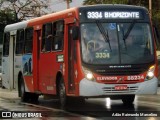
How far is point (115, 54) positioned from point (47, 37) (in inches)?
146

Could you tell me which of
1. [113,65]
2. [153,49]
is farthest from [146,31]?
[113,65]

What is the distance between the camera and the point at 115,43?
1552 centimetres

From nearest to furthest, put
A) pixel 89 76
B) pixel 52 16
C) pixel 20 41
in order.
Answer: pixel 89 76
pixel 52 16
pixel 20 41

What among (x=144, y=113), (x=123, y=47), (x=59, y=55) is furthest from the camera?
(x=59, y=55)

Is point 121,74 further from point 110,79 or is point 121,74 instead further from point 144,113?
point 144,113

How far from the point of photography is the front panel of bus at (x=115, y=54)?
15.2 m

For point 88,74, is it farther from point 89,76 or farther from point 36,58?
point 36,58

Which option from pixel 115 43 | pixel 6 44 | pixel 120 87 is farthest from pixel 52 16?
pixel 6 44

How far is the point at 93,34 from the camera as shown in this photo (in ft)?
51.1

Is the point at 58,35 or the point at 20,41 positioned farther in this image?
the point at 20,41

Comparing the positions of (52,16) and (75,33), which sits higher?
(52,16)

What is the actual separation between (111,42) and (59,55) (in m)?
2.21

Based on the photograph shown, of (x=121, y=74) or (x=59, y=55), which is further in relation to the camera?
(x=59, y=55)

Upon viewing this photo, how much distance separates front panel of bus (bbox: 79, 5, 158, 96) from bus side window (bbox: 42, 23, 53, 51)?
253 centimetres
